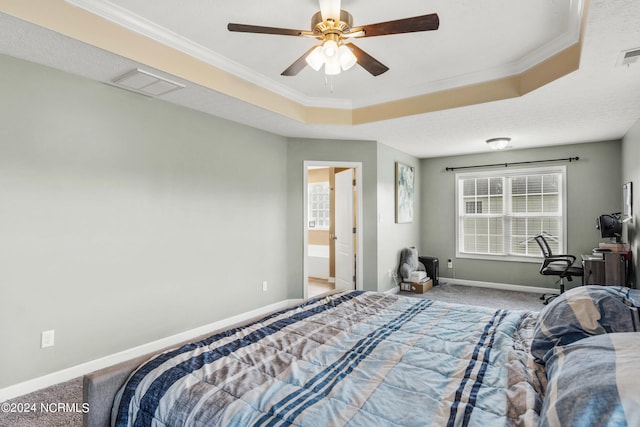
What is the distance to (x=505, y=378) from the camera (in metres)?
1.37

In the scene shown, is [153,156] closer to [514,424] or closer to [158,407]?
[158,407]

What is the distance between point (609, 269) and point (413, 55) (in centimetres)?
336

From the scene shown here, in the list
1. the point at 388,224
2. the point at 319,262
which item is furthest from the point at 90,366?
the point at 319,262

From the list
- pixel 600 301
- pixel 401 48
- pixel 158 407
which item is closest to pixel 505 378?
pixel 600 301

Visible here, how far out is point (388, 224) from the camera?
17.7 feet

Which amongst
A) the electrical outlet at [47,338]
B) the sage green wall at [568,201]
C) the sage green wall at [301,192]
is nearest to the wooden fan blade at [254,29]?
the electrical outlet at [47,338]

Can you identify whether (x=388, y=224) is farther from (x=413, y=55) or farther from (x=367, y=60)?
(x=367, y=60)

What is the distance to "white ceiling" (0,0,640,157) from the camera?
2.32 metres

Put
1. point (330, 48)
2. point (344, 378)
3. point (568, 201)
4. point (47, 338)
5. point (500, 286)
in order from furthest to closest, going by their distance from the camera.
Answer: point (500, 286), point (568, 201), point (47, 338), point (330, 48), point (344, 378)

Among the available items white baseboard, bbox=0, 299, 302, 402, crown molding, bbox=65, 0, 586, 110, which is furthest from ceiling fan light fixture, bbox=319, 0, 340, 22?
white baseboard, bbox=0, 299, 302, 402

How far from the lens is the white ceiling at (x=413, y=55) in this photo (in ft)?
7.61

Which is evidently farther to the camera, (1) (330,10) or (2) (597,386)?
(1) (330,10)

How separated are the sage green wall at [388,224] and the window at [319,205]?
81.0 inches

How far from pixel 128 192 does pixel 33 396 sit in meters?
1.64
